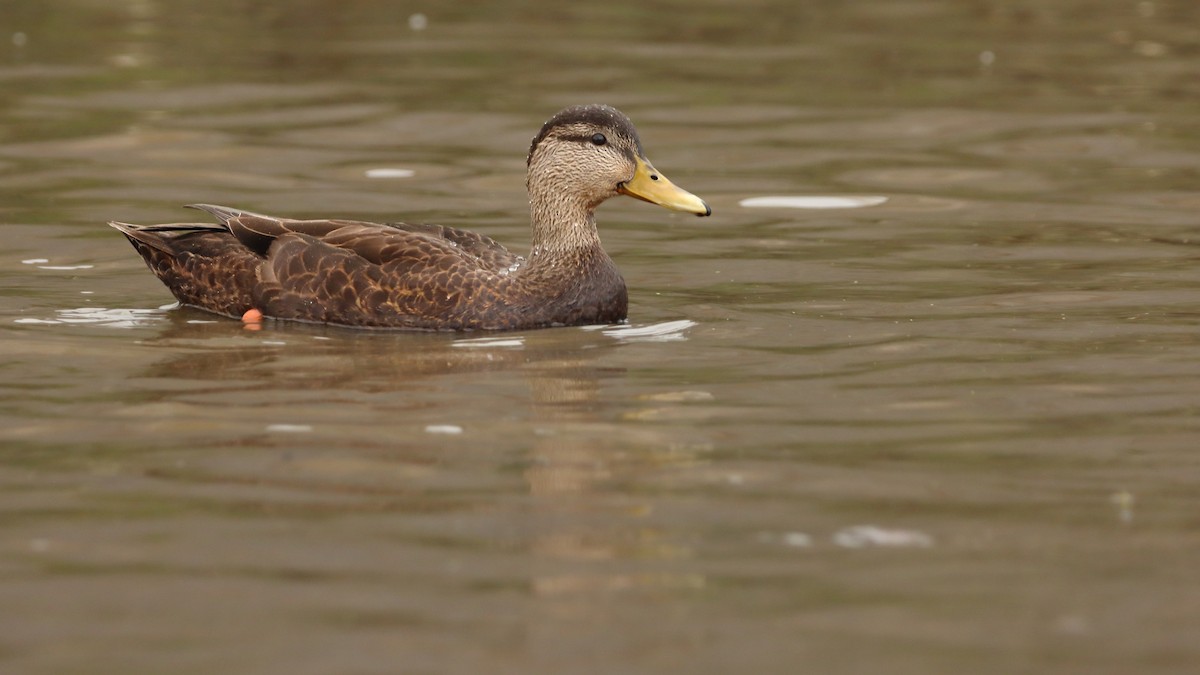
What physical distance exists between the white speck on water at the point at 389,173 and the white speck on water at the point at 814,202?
2587mm

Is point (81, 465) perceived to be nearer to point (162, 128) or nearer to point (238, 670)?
point (238, 670)

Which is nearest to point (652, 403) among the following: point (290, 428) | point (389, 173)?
point (290, 428)

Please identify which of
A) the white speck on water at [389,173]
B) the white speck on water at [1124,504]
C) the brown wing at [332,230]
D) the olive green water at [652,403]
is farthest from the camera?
the white speck on water at [389,173]

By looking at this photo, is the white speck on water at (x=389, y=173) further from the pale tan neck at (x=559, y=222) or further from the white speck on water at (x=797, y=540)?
the white speck on water at (x=797, y=540)

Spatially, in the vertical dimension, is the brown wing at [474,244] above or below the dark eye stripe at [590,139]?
below

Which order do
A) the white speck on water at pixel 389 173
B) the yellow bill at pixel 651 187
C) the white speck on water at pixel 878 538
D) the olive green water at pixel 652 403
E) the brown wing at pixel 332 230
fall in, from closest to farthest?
the olive green water at pixel 652 403
the white speck on water at pixel 878 538
the yellow bill at pixel 651 187
the brown wing at pixel 332 230
the white speck on water at pixel 389 173

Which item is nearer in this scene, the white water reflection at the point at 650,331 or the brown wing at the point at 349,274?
the white water reflection at the point at 650,331

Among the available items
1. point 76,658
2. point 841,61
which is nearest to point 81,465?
point 76,658

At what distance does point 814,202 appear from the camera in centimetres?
1403

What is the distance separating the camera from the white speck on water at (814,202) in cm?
1392

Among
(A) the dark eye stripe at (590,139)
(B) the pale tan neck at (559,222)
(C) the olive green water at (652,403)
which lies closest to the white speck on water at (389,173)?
(C) the olive green water at (652,403)

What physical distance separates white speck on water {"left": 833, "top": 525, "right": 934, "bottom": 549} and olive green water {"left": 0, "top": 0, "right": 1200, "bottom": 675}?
0.02 metres

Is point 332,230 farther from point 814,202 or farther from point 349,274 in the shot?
point 814,202

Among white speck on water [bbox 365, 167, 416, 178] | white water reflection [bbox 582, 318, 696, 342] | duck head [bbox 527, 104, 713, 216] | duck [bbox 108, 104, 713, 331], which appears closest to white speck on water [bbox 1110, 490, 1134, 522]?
white water reflection [bbox 582, 318, 696, 342]
